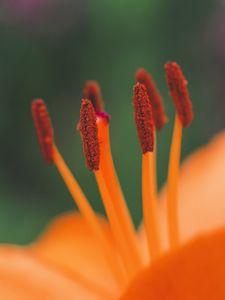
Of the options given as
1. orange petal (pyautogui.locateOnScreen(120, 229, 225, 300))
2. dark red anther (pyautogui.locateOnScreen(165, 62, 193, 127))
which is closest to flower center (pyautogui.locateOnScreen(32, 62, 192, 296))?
dark red anther (pyautogui.locateOnScreen(165, 62, 193, 127))

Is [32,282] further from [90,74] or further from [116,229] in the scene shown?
[90,74]

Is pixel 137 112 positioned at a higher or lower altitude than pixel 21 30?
higher

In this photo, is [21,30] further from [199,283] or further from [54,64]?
[199,283]

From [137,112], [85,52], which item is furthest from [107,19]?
[137,112]

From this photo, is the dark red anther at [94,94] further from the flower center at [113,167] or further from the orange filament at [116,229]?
the orange filament at [116,229]

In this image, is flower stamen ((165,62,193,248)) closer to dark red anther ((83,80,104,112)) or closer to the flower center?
the flower center

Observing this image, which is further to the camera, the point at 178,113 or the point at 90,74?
the point at 90,74

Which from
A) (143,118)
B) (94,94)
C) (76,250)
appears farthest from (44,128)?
(76,250)
